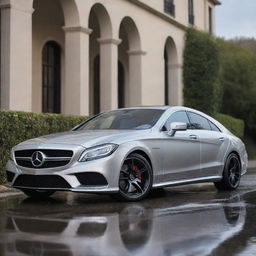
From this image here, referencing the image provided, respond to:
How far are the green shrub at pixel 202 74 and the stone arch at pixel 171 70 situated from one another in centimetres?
51

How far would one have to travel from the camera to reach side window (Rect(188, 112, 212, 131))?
9.82 m

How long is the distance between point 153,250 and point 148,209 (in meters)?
2.39

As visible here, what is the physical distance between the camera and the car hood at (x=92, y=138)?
25.7 feet

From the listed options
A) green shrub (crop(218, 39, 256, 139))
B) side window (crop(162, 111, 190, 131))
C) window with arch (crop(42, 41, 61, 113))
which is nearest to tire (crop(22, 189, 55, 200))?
side window (crop(162, 111, 190, 131))

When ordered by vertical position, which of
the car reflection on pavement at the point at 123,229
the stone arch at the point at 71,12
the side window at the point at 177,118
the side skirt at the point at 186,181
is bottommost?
the car reflection on pavement at the point at 123,229

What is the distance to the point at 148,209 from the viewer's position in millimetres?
7465

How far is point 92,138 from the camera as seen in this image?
796cm

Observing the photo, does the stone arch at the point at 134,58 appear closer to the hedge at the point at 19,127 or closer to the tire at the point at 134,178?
the hedge at the point at 19,127

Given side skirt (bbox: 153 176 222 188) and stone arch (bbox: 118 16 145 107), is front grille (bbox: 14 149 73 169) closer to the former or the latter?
side skirt (bbox: 153 176 222 188)

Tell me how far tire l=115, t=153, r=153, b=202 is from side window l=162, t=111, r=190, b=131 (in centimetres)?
95

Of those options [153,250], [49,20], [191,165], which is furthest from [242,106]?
[153,250]

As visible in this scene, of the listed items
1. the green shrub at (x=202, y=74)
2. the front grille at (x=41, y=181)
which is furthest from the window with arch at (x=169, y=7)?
the front grille at (x=41, y=181)

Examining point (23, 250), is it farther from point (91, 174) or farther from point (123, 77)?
point (123, 77)

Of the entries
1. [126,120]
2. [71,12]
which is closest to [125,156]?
[126,120]
